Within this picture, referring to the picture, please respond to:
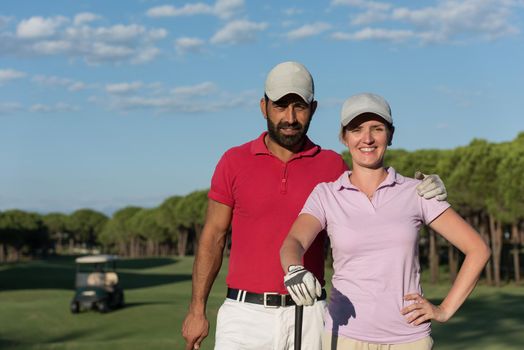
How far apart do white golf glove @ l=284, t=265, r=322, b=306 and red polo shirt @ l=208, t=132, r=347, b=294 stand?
1639 millimetres

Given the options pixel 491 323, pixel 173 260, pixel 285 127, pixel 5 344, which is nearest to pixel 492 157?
pixel 491 323

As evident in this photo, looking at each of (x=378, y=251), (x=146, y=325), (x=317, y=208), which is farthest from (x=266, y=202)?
(x=146, y=325)

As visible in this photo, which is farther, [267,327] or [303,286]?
[267,327]

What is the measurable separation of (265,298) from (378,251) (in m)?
1.50

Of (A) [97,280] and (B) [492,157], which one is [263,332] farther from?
(B) [492,157]

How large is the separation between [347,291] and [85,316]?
30.1m

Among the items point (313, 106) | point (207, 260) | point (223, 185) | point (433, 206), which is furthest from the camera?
point (207, 260)

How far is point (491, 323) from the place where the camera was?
92.0 ft

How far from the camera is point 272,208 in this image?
230 inches

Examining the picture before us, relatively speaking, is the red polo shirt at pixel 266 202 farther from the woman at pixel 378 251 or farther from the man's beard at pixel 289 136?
the woman at pixel 378 251

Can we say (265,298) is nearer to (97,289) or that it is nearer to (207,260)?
(207,260)

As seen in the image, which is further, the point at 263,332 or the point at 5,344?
the point at 5,344

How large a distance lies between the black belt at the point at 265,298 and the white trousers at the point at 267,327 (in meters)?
0.03

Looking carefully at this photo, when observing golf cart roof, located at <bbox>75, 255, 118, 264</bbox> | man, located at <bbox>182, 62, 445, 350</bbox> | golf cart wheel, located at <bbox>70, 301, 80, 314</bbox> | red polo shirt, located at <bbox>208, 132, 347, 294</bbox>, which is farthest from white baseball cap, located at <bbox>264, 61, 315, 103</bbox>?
golf cart wheel, located at <bbox>70, 301, 80, 314</bbox>
